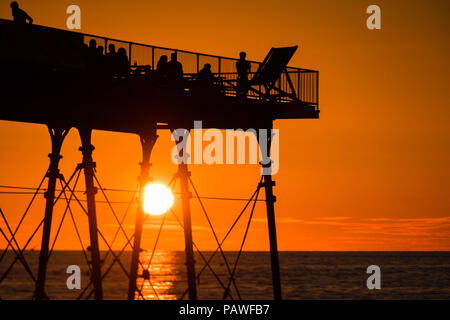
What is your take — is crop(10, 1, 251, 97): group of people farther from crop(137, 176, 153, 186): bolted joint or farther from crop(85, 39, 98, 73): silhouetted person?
crop(137, 176, 153, 186): bolted joint

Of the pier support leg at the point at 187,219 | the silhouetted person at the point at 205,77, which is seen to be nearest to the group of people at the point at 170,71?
the silhouetted person at the point at 205,77

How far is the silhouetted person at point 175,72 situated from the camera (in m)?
29.3

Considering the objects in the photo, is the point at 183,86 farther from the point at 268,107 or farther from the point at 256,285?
the point at 256,285

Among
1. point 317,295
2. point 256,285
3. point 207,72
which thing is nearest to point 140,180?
point 207,72

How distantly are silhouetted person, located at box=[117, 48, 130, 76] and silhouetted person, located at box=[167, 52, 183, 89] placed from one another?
1513 mm

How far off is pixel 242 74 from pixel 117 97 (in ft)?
16.5

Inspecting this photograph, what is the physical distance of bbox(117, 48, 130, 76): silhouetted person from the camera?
2806cm


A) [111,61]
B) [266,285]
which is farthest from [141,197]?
[266,285]

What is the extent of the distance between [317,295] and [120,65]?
84722 millimetres

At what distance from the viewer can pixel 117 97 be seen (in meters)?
28.4

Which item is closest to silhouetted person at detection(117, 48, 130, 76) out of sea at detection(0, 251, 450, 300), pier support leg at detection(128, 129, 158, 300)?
pier support leg at detection(128, 129, 158, 300)
